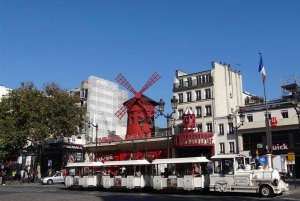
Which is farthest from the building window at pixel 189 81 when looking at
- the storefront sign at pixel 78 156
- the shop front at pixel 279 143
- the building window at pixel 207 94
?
the storefront sign at pixel 78 156

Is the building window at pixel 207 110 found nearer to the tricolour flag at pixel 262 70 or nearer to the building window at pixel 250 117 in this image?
the building window at pixel 250 117

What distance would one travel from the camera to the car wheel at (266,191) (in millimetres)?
17406

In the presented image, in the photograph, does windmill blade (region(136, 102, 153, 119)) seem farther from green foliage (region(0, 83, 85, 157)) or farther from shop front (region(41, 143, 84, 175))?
shop front (region(41, 143, 84, 175))

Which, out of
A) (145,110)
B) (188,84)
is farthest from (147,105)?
(188,84)

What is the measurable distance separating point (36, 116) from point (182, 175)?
24893mm

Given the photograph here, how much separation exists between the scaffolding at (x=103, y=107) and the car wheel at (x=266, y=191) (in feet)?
126

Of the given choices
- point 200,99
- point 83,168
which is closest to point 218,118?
point 200,99

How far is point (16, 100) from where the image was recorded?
42000mm

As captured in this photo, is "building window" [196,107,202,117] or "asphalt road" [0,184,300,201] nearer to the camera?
"asphalt road" [0,184,300,201]

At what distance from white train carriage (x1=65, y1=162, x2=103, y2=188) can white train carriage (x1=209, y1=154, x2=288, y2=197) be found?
9.54 meters

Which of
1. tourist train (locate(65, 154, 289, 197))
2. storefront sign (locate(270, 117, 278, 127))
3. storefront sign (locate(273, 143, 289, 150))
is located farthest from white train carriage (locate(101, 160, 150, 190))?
storefront sign (locate(273, 143, 289, 150))

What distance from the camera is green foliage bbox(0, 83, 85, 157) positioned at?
1597 inches

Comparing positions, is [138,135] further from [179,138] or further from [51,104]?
[51,104]

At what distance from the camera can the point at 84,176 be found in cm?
2597
